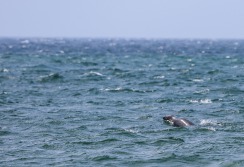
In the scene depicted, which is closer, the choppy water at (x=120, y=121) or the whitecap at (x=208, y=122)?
the choppy water at (x=120, y=121)

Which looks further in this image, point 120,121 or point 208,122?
point 120,121

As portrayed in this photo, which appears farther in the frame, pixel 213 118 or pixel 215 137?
pixel 213 118

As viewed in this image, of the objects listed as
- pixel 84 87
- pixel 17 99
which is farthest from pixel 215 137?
pixel 84 87

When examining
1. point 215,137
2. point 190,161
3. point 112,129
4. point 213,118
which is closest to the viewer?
point 190,161

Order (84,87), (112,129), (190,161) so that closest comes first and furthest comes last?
(190,161) < (112,129) < (84,87)

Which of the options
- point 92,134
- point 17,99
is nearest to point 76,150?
point 92,134

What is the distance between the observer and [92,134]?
2009 cm

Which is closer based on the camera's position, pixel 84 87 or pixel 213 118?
pixel 213 118

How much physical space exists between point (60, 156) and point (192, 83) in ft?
68.0

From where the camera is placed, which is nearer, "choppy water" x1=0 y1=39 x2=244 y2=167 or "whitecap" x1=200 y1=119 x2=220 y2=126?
"choppy water" x1=0 y1=39 x2=244 y2=167

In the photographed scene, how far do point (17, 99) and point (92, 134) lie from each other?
10533 mm

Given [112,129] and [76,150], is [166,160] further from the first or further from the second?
[112,129]

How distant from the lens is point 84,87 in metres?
35.1

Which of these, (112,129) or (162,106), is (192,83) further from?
(112,129)
